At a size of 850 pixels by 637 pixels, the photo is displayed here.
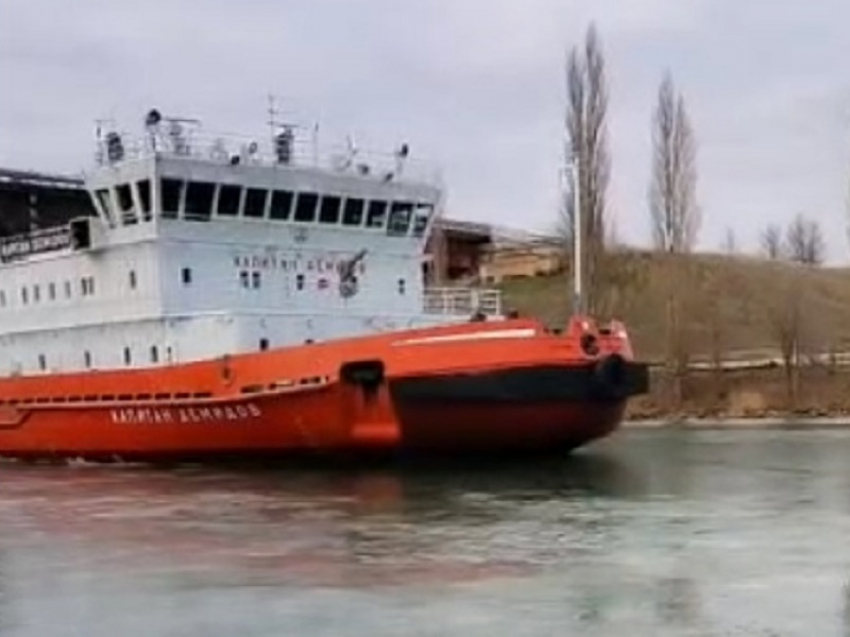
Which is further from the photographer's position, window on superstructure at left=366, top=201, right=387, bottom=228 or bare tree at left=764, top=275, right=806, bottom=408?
bare tree at left=764, top=275, right=806, bottom=408

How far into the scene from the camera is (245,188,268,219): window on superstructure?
26.9m

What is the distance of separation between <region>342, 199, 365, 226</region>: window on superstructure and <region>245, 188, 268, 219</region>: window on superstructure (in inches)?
67.7

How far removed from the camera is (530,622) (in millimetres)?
9086

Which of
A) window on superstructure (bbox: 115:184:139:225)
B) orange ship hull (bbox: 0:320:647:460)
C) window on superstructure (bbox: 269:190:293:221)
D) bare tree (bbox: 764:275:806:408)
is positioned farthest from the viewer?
bare tree (bbox: 764:275:806:408)

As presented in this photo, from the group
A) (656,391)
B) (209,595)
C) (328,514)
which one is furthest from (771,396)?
(209,595)

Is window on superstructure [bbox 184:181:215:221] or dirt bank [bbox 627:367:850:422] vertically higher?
window on superstructure [bbox 184:181:215:221]

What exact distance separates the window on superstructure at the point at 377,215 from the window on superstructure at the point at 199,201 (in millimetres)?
3369

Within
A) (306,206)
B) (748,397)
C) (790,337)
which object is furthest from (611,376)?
(790,337)

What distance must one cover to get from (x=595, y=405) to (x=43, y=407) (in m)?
11.0

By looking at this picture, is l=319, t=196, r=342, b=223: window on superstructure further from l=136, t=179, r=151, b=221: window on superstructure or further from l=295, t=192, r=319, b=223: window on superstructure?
l=136, t=179, r=151, b=221: window on superstructure

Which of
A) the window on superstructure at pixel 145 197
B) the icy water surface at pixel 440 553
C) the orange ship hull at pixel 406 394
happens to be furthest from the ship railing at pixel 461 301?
the icy water surface at pixel 440 553

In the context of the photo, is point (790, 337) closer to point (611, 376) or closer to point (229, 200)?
point (611, 376)

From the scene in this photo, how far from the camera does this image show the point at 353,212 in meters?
28.2

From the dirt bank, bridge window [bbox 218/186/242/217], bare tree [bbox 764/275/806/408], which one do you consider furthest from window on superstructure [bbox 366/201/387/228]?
bare tree [bbox 764/275/806/408]
